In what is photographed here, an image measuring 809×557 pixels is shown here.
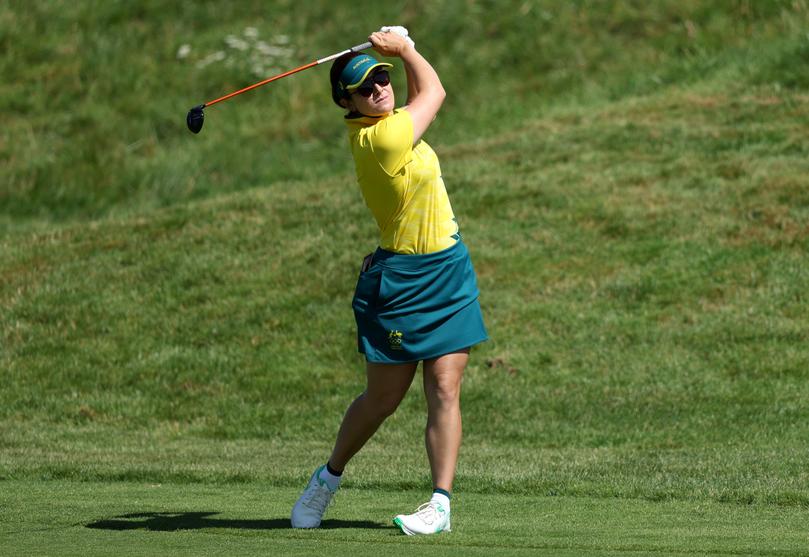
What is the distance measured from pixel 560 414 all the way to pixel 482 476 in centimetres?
358

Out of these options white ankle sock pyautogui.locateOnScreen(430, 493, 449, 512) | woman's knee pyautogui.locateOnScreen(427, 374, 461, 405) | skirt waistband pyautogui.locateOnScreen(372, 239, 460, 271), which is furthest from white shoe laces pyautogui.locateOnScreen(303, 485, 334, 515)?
skirt waistband pyautogui.locateOnScreen(372, 239, 460, 271)

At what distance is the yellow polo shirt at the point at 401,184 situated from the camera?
5906mm

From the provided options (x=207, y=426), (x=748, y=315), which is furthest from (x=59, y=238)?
(x=748, y=315)

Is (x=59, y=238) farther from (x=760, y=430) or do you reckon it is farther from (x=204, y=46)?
(x=760, y=430)

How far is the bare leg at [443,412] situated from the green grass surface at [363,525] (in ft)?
0.92

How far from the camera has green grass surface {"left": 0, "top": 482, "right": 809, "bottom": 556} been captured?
5.45 meters

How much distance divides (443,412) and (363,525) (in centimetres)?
66

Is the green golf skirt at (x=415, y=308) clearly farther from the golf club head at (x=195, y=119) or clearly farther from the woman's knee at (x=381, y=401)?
the golf club head at (x=195, y=119)

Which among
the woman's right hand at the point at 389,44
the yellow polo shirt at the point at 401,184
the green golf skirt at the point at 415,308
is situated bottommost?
the green golf skirt at the point at 415,308

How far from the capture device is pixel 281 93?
22.6 metres

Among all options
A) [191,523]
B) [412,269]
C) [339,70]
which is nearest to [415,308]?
[412,269]

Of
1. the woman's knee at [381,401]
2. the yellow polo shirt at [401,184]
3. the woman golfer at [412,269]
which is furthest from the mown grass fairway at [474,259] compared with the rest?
the yellow polo shirt at [401,184]

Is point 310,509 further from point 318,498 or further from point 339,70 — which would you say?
point 339,70

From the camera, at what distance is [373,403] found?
623cm
